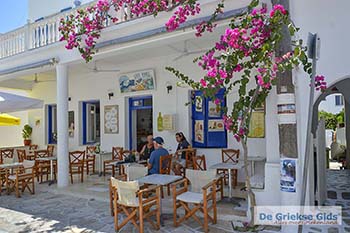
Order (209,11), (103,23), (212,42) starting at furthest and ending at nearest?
(212,42)
(103,23)
(209,11)

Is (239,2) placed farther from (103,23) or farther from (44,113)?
(44,113)

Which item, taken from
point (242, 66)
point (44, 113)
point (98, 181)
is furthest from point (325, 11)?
point (44, 113)

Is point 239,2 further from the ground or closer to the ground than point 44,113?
further from the ground

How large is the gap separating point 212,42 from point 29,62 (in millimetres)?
5378

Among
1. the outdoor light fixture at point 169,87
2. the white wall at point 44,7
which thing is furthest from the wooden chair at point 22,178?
the white wall at point 44,7

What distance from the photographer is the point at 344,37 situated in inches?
184

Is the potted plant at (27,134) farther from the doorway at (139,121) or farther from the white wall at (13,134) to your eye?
the doorway at (139,121)

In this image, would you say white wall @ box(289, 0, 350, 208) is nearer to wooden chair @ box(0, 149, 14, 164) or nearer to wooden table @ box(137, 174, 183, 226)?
wooden table @ box(137, 174, 183, 226)

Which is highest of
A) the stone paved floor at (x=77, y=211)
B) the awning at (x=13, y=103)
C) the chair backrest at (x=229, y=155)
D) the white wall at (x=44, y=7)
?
the white wall at (x=44, y=7)

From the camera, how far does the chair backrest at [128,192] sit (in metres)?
4.64

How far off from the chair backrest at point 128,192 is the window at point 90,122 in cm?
715

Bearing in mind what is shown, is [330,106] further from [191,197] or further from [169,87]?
[191,197]

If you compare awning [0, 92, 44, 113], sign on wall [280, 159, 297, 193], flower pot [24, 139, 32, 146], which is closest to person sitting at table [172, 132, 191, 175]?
sign on wall [280, 159, 297, 193]

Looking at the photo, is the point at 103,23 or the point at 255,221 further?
the point at 103,23
